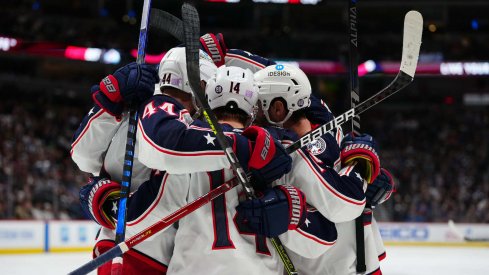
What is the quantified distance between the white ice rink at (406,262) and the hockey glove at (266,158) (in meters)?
4.37

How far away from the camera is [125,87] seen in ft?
8.43

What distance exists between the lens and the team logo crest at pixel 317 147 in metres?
2.78

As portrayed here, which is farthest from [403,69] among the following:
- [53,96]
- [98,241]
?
[53,96]

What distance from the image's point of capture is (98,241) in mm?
2998

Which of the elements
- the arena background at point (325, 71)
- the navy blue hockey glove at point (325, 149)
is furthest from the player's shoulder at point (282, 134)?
the arena background at point (325, 71)

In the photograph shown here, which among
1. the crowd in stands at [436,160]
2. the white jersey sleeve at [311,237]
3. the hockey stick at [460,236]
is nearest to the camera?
the white jersey sleeve at [311,237]

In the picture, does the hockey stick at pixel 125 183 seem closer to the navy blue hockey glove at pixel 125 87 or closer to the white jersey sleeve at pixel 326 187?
the navy blue hockey glove at pixel 125 87

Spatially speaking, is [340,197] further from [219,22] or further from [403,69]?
[219,22]

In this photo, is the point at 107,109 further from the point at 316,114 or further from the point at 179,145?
the point at 316,114

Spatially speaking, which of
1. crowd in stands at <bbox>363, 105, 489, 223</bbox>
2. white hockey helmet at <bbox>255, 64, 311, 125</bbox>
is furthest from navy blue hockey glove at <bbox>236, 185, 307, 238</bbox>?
crowd in stands at <bbox>363, 105, 489, 223</bbox>

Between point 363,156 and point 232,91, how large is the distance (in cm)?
58

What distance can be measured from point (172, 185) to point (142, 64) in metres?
0.53

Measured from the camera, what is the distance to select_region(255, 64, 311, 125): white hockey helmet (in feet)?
9.19

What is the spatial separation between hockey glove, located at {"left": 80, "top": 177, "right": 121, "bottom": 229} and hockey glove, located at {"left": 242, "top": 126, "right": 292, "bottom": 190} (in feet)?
2.17
